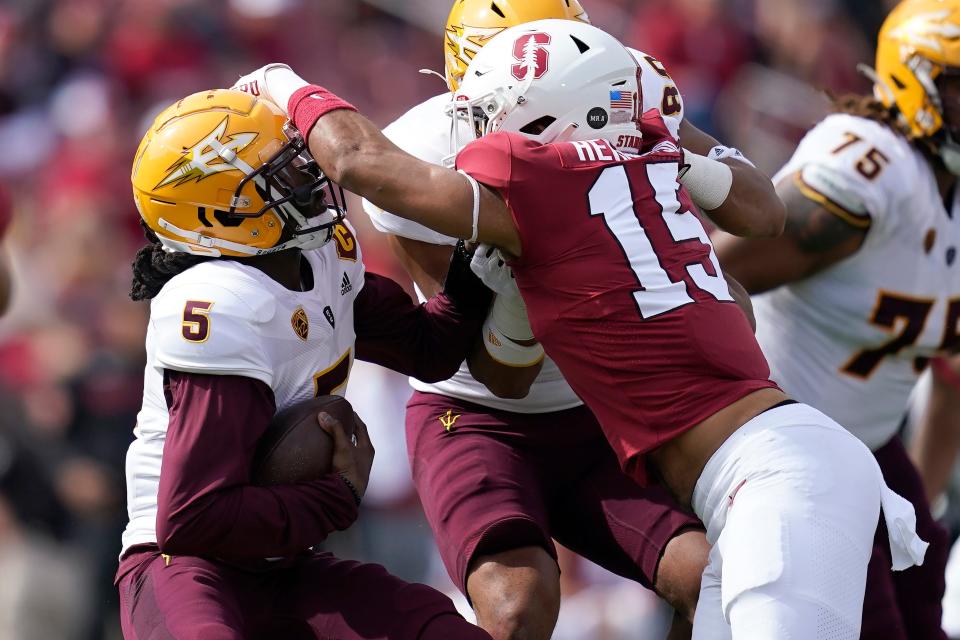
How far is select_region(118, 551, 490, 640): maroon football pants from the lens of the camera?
135 inches

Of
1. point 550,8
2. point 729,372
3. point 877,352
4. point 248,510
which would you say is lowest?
point 877,352

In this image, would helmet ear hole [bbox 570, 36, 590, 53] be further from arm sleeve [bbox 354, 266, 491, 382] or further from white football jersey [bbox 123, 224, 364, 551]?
white football jersey [bbox 123, 224, 364, 551]

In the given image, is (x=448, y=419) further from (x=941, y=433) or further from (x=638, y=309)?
(x=941, y=433)

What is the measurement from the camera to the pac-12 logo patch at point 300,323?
3.63m

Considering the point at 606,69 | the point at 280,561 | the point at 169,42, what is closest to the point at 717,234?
the point at 606,69

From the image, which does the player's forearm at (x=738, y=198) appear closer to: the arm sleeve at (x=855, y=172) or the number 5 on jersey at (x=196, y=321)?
the arm sleeve at (x=855, y=172)

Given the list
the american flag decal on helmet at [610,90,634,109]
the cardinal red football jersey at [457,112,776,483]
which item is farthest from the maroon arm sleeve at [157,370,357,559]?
the american flag decal on helmet at [610,90,634,109]

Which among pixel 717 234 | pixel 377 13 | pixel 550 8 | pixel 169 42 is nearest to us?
pixel 550 8

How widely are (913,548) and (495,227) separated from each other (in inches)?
48.4

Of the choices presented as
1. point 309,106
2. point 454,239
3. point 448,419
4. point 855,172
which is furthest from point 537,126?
point 855,172

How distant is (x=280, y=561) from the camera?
12.1ft

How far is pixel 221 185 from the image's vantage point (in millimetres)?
3602

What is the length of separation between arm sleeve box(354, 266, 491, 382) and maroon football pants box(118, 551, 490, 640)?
0.65 m

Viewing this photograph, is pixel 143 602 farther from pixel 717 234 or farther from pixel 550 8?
pixel 717 234
